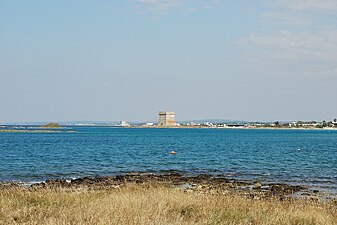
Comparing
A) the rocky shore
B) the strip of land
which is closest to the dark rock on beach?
the rocky shore

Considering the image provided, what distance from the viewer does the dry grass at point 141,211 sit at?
32.7 ft

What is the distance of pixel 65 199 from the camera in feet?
44.1

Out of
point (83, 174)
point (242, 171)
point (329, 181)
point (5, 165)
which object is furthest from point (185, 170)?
point (5, 165)

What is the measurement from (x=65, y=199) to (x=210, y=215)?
4.57m

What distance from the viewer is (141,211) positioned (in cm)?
1101

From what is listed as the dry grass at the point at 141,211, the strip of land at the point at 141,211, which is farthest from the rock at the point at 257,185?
the strip of land at the point at 141,211

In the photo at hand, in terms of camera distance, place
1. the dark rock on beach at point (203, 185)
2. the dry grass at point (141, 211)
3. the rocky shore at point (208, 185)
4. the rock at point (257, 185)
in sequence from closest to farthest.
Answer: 1. the dry grass at point (141, 211)
2. the rocky shore at point (208, 185)
3. the dark rock on beach at point (203, 185)
4. the rock at point (257, 185)

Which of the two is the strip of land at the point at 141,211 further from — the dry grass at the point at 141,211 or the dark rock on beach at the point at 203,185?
the dark rock on beach at the point at 203,185

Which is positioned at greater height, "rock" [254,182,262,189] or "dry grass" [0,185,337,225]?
"dry grass" [0,185,337,225]

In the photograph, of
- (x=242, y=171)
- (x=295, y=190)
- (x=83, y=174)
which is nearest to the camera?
(x=295, y=190)

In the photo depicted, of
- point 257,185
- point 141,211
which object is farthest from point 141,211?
point 257,185

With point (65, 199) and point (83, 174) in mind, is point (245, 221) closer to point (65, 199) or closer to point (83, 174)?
point (65, 199)

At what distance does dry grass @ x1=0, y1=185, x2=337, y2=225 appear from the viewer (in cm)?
998

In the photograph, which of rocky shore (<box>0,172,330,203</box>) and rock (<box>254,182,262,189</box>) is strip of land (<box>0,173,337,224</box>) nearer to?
rocky shore (<box>0,172,330,203</box>)
